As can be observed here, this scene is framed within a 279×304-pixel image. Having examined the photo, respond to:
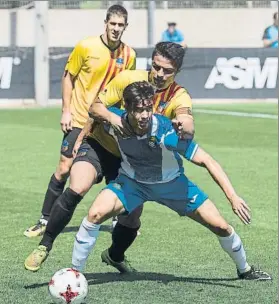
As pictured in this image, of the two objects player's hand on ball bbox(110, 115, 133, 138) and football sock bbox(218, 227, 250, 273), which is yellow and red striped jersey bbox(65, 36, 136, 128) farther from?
football sock bbox(218, 227, 250, 273)

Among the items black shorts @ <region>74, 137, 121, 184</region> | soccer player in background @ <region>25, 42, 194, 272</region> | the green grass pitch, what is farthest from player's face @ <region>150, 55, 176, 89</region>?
the green grass pitch

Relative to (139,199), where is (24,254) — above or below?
below

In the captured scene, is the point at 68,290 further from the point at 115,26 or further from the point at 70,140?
the point at 115,26

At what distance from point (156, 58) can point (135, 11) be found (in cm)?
2283

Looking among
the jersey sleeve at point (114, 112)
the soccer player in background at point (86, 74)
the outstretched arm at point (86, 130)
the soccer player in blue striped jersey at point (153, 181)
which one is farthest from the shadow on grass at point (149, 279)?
the soccer player in background at point (86, 74)

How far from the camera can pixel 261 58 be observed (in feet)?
76.3

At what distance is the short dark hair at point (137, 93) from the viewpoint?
603 centimetres

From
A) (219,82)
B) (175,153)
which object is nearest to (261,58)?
(219,82)

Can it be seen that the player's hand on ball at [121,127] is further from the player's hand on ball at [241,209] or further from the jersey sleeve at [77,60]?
the jersey sleeve at [77,60]

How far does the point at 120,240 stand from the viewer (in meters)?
7.05

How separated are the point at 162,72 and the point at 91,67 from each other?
2049 mm

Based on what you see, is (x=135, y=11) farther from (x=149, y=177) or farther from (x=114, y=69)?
(x=149, y=177)

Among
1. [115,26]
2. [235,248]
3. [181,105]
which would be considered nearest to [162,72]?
[181,105]

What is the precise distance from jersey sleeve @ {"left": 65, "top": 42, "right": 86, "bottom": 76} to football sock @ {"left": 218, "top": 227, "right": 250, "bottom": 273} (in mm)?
2442
